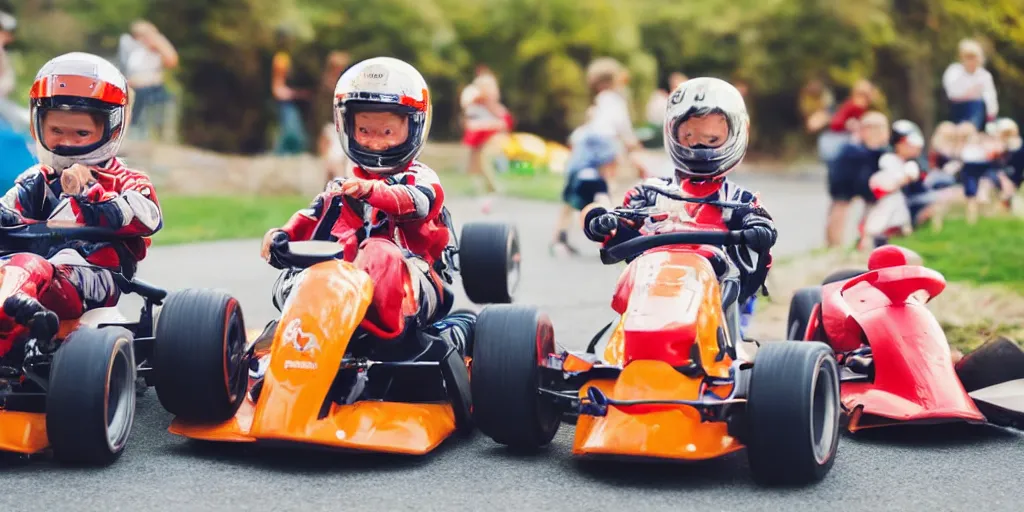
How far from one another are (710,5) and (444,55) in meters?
7.39

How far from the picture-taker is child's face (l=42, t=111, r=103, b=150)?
631cm

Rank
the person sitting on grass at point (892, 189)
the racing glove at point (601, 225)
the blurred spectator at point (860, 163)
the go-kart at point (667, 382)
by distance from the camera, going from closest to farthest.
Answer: the go-kart at point (667, 382)
the racing glove at point (601, 225)
the person sitting on grass at point (892, 189)
the blurred spectator at point (860, 163)

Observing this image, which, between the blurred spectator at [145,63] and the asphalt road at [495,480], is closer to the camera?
the asphalt road at [495,480]

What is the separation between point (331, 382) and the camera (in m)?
5.51

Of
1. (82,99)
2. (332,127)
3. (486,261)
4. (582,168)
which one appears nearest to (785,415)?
(486,261)

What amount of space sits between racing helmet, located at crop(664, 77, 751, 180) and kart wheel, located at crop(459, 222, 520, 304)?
1.46 metres

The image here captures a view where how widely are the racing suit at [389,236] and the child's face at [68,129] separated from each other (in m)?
0.97

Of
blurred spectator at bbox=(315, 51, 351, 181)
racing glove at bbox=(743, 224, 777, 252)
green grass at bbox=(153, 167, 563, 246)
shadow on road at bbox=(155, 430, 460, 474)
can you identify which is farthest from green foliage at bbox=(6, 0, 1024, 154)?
racing glove at bbox=(743, 224, 777, 252)

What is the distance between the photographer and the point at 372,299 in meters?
5.88

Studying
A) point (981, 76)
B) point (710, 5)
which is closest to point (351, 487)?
point (981, 76)

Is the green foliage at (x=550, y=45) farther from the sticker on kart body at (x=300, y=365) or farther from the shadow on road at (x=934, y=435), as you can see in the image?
the shadow on road at (x=934, y=435)

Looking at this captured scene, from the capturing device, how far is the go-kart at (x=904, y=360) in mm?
5914

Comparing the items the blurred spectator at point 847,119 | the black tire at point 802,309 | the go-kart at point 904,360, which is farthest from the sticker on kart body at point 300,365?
the blurred spectator at point 847,119

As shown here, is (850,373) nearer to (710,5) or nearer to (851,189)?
(851,189)
